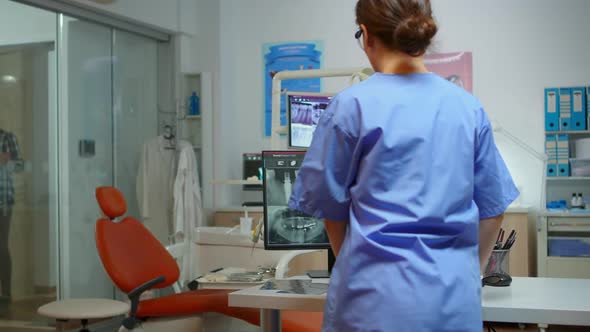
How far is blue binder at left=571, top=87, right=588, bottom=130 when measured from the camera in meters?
5.16

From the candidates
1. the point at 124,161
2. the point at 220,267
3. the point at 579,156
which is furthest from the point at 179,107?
the point at 579,156

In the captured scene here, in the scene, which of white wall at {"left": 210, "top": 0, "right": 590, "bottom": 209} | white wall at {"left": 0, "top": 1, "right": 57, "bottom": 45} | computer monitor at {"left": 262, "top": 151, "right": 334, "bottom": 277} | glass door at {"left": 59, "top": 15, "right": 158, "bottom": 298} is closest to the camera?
computer monitor at {"left": 262, "top": 151, "right": 334, "bottom": 277}

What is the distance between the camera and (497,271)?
2.11m

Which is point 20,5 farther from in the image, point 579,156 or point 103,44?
point 579,156

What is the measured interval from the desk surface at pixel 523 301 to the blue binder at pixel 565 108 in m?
3.30

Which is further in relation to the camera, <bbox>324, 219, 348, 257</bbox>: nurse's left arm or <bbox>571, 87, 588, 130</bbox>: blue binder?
<bbox>571, 87, 588, 130</bbox>: blue binder

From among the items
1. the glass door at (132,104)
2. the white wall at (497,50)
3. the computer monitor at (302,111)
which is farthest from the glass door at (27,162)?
the computer monitor at (302,111)

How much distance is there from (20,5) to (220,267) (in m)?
2.27

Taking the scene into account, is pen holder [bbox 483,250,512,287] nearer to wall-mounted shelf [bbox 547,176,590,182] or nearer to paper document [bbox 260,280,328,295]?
paper document [bbox 260,280,328,295]

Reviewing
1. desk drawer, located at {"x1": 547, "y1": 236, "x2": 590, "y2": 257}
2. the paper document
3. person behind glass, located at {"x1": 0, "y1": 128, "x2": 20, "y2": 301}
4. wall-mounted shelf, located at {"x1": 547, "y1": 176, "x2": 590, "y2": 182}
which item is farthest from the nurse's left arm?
wall-mounted shelf, located at {"x1": 547, "y1": 176, "x2": 590, "y2": 182}

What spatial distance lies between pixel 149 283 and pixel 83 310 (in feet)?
2.00

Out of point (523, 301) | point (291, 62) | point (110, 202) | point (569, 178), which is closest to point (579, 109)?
point (569, 178)

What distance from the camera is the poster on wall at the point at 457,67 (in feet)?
18.6

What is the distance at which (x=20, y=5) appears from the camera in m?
4.58
